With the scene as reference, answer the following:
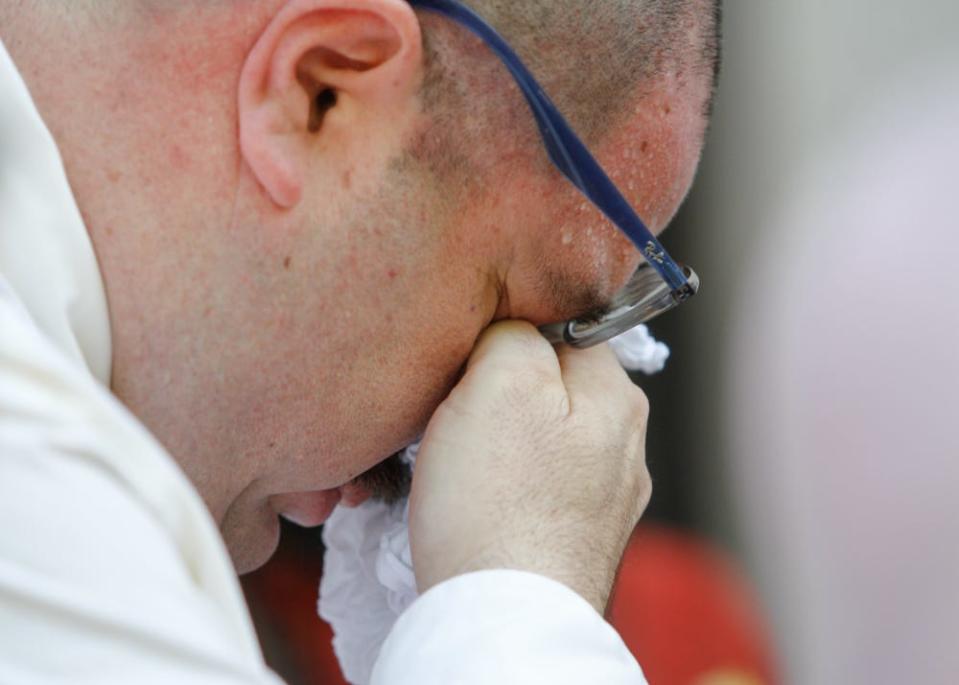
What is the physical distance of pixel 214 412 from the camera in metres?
1.30

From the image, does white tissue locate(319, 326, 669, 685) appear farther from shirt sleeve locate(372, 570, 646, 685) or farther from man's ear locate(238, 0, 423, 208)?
man's ear locate(238, 0, 423, 208)

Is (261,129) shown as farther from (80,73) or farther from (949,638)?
(949,638)

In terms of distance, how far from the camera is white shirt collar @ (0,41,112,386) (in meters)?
1.08

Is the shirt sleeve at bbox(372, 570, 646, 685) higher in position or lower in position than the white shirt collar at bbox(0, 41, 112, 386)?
lower

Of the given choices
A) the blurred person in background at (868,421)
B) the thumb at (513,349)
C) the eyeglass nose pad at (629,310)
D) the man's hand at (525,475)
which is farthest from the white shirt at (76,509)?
the blurred person in background at (868,421)

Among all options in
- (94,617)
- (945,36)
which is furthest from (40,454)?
(945,36)

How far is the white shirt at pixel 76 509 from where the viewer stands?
2.81 feet

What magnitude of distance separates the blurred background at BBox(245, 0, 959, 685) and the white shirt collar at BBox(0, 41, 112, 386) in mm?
1611

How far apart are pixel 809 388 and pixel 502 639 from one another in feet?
4.92

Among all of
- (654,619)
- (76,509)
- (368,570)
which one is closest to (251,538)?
(368,570)

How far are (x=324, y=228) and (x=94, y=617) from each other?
0.51 m

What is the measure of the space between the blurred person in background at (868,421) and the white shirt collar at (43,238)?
163 centimetres

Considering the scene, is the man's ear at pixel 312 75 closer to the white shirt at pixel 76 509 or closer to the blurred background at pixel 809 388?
the white shirt at pixel 76 509

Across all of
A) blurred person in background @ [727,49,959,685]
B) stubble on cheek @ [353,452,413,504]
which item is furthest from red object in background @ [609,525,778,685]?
stubble on cheek @ [353,452,413,504]
